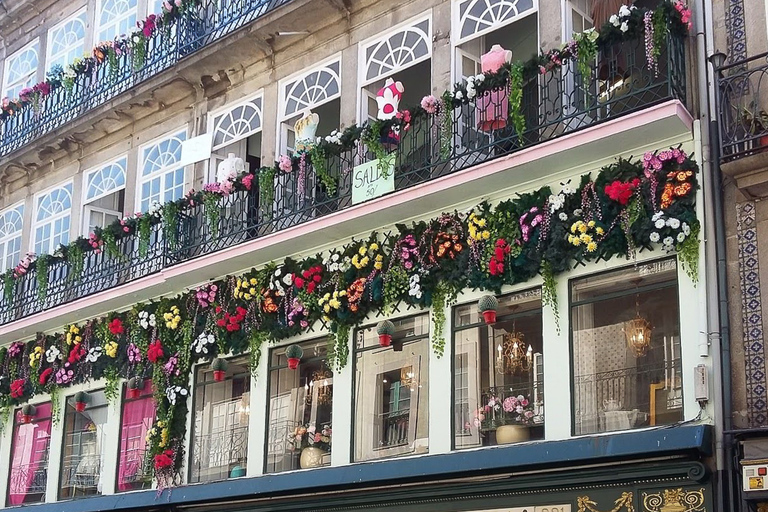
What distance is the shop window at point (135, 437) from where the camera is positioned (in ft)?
59.3

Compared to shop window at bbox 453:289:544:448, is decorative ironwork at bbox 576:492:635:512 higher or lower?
lower

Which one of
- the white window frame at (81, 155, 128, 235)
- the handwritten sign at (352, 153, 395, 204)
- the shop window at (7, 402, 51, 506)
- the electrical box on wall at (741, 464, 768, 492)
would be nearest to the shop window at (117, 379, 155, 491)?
the shop window at (7, 402, 51, 506)

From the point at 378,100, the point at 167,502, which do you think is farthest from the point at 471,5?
the point at 167,502

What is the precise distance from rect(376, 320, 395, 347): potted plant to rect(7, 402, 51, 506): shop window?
7580mm

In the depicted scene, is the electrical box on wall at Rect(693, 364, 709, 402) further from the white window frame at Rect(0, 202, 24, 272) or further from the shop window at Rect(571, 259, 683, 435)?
the white window frame at Rect(0, 202, 24, 272)

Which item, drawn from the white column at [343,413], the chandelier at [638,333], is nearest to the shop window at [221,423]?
the white column at [343,413]

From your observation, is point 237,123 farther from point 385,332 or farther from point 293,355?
point 385,332

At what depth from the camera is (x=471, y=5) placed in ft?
51.2

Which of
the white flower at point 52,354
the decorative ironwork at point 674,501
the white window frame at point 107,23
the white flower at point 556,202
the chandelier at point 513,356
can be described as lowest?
the decorative ironwork at point 674,501

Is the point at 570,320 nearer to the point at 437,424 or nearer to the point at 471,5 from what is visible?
the point at 437,424

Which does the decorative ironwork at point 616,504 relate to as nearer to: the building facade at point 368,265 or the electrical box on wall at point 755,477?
the building facade at point 368,265

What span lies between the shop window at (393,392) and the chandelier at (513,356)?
111cm

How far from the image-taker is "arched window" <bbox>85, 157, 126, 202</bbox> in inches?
809

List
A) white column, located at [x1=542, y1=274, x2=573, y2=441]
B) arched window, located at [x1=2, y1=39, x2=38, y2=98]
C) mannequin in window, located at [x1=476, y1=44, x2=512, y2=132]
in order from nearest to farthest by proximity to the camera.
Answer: white column, located at [x1=542, y1=274, x2=573, y2=441] → mannequin in window, located at [x1=476, y1=44, x2=512, y2=132] → arched window, located at [x1=2, y1=39, x2=38, y2=98]
